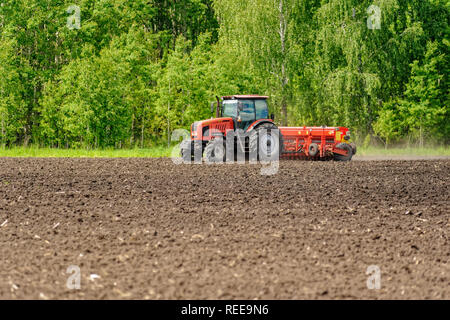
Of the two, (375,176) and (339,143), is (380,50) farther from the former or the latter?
(375,176)

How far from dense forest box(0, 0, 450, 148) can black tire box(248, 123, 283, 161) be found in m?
8.48

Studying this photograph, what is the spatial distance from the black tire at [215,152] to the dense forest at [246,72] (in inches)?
326

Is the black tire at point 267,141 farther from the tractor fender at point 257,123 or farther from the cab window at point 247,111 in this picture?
the cab window at point 247,111

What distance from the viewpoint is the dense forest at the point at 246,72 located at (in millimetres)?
28391

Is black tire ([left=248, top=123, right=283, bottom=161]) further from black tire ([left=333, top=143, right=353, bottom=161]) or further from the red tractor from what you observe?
black tire ([left=333, top=143, right=353, bottom=161])

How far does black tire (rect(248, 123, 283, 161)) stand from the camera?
20375mm

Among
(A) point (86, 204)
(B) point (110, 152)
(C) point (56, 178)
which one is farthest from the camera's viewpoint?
(B) point (110, 152)

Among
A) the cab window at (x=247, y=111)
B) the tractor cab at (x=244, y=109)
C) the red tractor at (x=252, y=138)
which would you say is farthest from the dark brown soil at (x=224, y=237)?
the cab window at (x=247, y=111)

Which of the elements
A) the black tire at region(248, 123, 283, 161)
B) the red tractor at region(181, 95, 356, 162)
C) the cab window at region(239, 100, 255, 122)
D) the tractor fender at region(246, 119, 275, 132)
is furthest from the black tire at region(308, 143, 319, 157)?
the cab window at region(239, 100, 255, 122)

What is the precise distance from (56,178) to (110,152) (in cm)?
1118

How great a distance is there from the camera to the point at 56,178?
604 inches

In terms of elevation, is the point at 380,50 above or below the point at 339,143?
above

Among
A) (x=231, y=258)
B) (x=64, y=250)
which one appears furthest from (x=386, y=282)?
(x=64, y=250)

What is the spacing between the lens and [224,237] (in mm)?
8266
